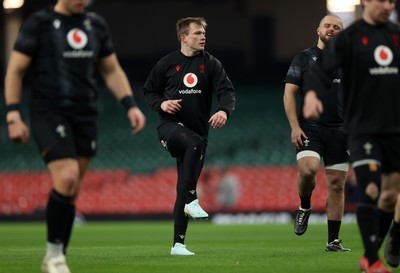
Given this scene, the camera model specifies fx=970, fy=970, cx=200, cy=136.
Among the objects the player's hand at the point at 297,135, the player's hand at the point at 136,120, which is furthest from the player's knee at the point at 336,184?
the player's hand at the point at 136,120

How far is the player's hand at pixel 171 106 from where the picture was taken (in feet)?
32.6

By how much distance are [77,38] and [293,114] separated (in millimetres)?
3428

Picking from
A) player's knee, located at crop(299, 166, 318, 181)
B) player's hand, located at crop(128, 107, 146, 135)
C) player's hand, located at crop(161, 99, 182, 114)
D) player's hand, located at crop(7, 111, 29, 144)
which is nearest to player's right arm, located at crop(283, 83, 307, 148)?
player's knee, located at crop(299, 166, 318, 181)

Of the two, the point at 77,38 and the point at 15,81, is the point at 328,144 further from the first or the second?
the point at 15,81

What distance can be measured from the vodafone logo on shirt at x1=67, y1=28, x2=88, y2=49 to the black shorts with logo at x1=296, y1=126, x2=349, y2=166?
3778mm

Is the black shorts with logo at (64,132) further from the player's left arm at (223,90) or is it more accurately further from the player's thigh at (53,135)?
the player's left arm at (223,90)

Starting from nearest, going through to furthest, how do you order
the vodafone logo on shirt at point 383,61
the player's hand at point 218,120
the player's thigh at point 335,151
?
1. the vodafone logo on shirt at point 383,61
2. the player's hand at point 218,120
3. the player's thigh at point 335,151

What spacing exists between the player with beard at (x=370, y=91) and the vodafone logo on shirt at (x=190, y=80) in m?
2.92

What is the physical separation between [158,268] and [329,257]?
1941 mm

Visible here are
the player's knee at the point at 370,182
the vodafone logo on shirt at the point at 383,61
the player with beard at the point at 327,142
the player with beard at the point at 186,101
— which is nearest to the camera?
the player's knee at the point at 370,182

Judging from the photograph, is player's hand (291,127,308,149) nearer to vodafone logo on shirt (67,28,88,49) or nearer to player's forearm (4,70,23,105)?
vodafone logo on shirt (67,28,88,49)

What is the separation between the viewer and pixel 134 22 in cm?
3522

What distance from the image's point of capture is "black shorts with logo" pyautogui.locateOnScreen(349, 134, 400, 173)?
7164 millimetres

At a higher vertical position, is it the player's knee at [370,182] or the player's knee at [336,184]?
the player's knee at [370,182]
